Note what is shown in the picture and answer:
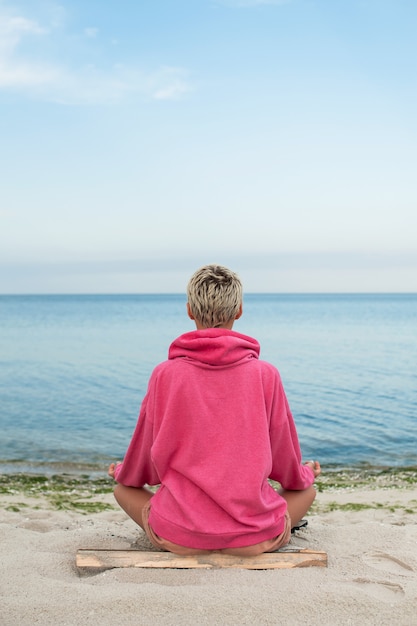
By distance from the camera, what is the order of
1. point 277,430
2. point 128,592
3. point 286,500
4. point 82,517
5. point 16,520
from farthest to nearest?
point 82,517 → point 16,520 → point 286,500 → point 277,430 → point 128,592

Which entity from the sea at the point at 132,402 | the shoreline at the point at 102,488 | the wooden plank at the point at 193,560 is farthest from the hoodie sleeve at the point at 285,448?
the sea at the point at 132,402

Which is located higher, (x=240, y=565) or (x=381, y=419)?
(x=240, y=565)

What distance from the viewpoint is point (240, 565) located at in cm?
416

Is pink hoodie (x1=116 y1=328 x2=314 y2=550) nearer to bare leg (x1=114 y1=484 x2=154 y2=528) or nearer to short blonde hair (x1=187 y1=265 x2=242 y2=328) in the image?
short blonde hair (x1=187 y1=265 x2=242 y2=328)

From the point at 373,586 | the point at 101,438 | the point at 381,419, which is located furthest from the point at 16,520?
the point at 381,419

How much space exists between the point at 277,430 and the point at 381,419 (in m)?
13.6

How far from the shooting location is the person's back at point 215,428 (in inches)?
163

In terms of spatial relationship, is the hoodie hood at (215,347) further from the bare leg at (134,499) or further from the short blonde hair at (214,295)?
the bare leg at (134,499)

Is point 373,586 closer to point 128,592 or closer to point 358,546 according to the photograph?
point 358,546

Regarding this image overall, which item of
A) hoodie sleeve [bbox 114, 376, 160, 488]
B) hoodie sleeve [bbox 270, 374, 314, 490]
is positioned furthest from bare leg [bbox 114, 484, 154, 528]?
hoodie sleeve [bbox 270, 374, 314, 490]

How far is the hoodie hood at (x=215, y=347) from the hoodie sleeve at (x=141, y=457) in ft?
1.20

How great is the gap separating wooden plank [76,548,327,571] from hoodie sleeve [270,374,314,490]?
533 millimetres

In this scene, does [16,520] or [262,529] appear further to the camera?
[16,520]

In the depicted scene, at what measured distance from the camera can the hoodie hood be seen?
4.14m
